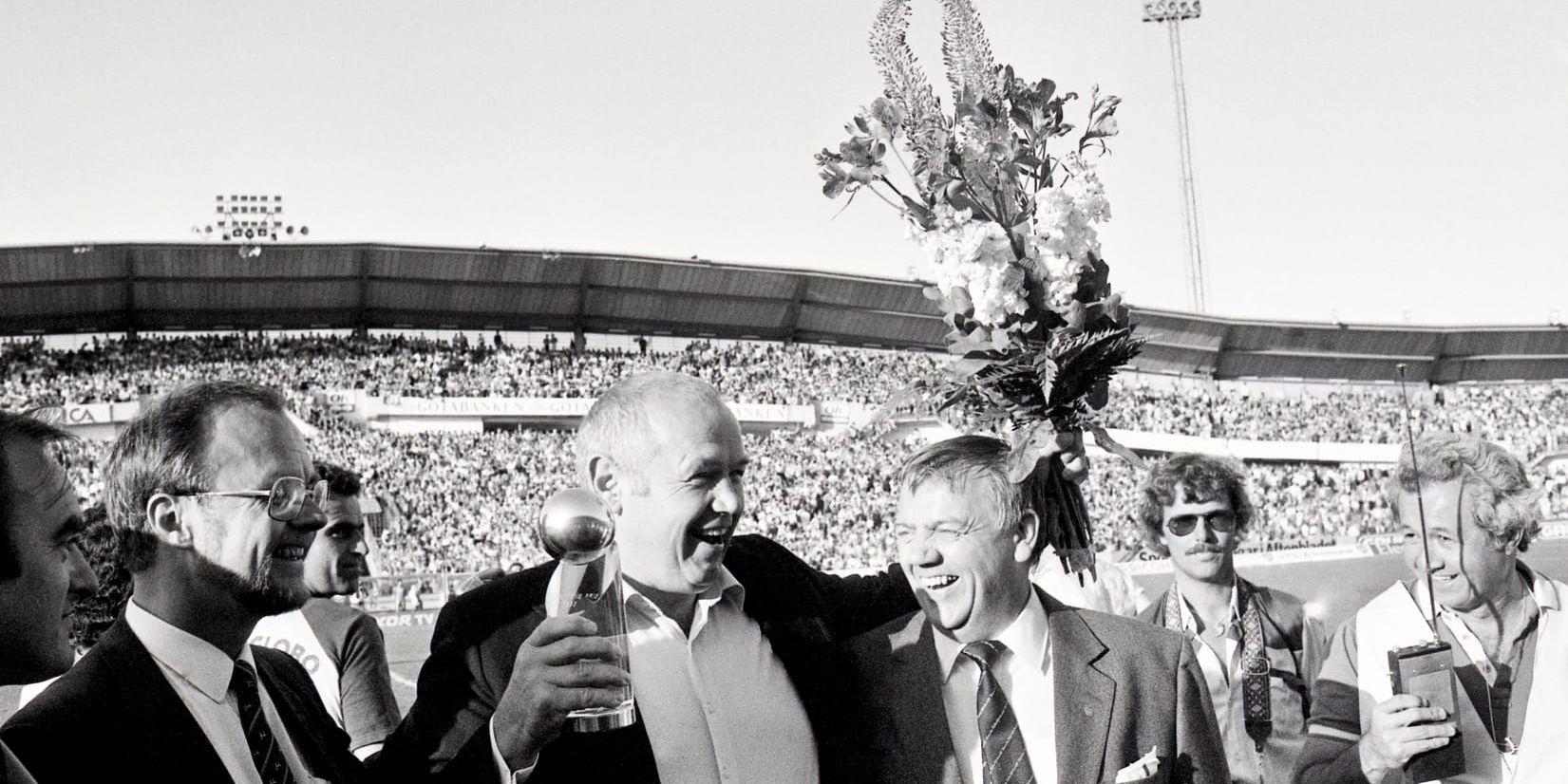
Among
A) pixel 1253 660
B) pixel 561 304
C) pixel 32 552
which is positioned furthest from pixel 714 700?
pixel 561 304

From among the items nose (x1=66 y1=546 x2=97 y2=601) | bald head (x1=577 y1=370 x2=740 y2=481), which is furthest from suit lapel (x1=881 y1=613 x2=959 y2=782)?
nose (x1=66 y1=546 x2=97 y2=601)

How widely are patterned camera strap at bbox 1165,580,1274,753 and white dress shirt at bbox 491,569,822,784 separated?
185cm

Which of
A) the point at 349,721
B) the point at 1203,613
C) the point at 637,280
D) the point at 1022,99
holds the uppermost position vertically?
the point at 637,280

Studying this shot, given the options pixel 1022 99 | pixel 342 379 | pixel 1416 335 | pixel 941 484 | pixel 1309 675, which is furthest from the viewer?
pixel 1416 335

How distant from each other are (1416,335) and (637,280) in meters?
30.6

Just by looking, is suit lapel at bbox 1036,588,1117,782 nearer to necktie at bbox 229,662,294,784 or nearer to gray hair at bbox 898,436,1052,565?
gray hair at bbox 898,436,1052,565

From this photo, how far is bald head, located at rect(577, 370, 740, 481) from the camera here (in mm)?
3064

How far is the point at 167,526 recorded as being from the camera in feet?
8.98

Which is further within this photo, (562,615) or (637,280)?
(637,280)

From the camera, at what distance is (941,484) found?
315cm

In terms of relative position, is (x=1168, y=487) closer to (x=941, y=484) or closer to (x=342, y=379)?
(x=941, y=484)

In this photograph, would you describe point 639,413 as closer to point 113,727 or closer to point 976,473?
point 976,473

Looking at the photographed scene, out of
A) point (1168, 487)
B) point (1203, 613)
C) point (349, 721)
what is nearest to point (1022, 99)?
point (1168, 487)

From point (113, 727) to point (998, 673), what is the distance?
1969 millimetres
